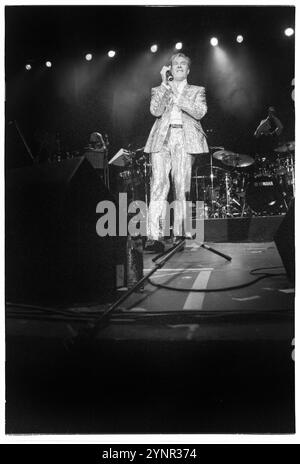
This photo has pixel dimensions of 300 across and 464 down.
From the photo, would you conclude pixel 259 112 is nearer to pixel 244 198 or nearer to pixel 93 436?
pixel 244 198

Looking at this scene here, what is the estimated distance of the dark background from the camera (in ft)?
6.83

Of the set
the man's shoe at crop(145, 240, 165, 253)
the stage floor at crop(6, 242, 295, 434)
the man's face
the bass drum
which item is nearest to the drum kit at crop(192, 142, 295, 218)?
the bass drum

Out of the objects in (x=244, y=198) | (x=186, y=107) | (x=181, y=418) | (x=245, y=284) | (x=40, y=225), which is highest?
(x=186, y=107)

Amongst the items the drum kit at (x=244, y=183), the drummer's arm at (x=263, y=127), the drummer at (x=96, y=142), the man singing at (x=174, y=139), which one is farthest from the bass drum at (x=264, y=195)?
the drummer at (x=96, y=142)

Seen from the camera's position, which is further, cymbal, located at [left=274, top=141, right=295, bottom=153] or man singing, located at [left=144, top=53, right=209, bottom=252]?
cymbal, located at [left=274, top=141, right=295, bottom=153]

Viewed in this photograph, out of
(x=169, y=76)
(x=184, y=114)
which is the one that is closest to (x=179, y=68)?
(x=169, y=76)

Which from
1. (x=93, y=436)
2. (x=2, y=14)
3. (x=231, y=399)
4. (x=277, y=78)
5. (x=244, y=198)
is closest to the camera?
(x=231, y=399)

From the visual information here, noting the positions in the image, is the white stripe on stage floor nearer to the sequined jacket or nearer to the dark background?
the sequined jacket

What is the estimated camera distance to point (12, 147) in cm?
204

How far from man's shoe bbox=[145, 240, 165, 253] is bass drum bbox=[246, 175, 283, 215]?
120cm

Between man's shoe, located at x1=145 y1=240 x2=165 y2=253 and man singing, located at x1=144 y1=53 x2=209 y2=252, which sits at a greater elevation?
man singing, located at x1=144 y1=53 x2=209 y2=252

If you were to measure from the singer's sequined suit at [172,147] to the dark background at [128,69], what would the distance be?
0.08 metres
